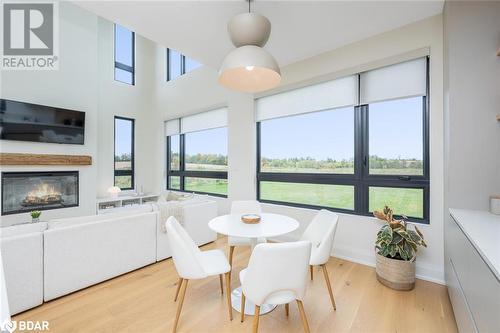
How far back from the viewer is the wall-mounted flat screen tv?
142 inches

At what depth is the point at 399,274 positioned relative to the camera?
2.16 meters

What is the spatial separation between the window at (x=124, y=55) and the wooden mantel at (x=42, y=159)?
227cm

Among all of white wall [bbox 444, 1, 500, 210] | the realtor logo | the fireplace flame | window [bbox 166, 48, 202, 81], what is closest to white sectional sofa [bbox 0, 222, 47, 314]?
the fireplace flame

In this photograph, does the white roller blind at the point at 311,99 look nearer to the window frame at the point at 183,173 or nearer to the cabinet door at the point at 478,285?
the window frame at the point at 183,173

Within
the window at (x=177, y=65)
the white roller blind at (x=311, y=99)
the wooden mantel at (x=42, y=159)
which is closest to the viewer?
the white roller blind at (x=311, y=99)

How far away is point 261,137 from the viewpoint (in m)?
3.94

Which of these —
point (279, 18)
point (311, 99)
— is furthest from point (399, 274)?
point (279, 18)

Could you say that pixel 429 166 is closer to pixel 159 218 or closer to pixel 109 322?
pixel 159 218

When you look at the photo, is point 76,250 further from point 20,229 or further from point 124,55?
point 124,55

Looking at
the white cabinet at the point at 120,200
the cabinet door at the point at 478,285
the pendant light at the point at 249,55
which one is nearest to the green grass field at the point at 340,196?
the cabinet door at the point at 478,285

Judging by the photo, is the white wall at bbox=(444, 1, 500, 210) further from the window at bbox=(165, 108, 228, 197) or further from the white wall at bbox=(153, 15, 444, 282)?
the window at bbox=(165, 108, 228, 197)

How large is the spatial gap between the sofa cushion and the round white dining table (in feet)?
4.88

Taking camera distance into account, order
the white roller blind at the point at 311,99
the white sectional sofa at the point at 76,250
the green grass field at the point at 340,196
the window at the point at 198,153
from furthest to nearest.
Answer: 1. the window at the point at 198,153
2. the white roller blind at the point at 311,99
3. the green grass field at the point at 340,196
4. the white sectional sofa at the point at 76,250

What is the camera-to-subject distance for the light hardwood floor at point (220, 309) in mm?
1694
